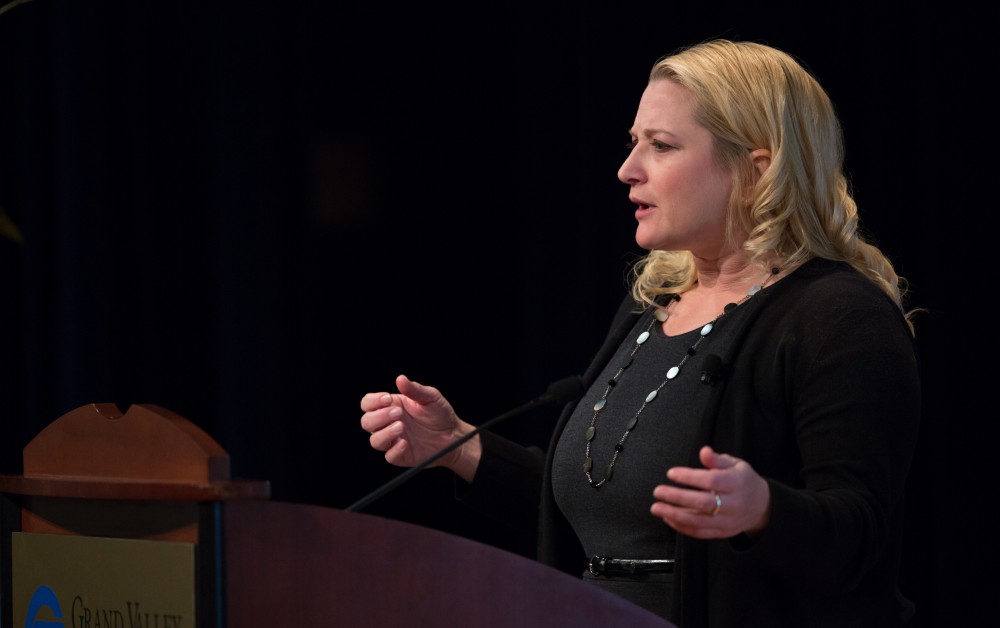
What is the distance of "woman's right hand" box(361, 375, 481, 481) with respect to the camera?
1.58 meters

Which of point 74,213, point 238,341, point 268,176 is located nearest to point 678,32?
point 268,176

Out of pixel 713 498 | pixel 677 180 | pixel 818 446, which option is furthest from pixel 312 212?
pixel 713 498

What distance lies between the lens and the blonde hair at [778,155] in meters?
1.57

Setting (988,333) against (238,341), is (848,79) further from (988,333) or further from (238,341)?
(238,341)

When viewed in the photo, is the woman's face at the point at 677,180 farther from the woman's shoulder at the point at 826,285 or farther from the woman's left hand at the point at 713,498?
the woman's left hand at the point at 713,498

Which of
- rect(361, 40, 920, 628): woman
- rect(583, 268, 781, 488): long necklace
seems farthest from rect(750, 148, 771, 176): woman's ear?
rect(583, 268, 781, 488): long necklace

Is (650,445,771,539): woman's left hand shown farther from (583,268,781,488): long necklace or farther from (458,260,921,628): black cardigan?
(583,268,781,488): long necklace

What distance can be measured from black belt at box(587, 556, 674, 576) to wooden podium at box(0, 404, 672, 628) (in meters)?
0.53

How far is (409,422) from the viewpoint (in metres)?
1.64

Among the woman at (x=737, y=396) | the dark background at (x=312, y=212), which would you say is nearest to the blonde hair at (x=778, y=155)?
the woman at (x=737, y=396)

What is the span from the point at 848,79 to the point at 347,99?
1.08 metres

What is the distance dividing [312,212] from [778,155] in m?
1.36

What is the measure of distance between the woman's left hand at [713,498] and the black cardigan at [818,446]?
0.31 ft

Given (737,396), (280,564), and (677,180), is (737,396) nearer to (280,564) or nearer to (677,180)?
(677,180)
